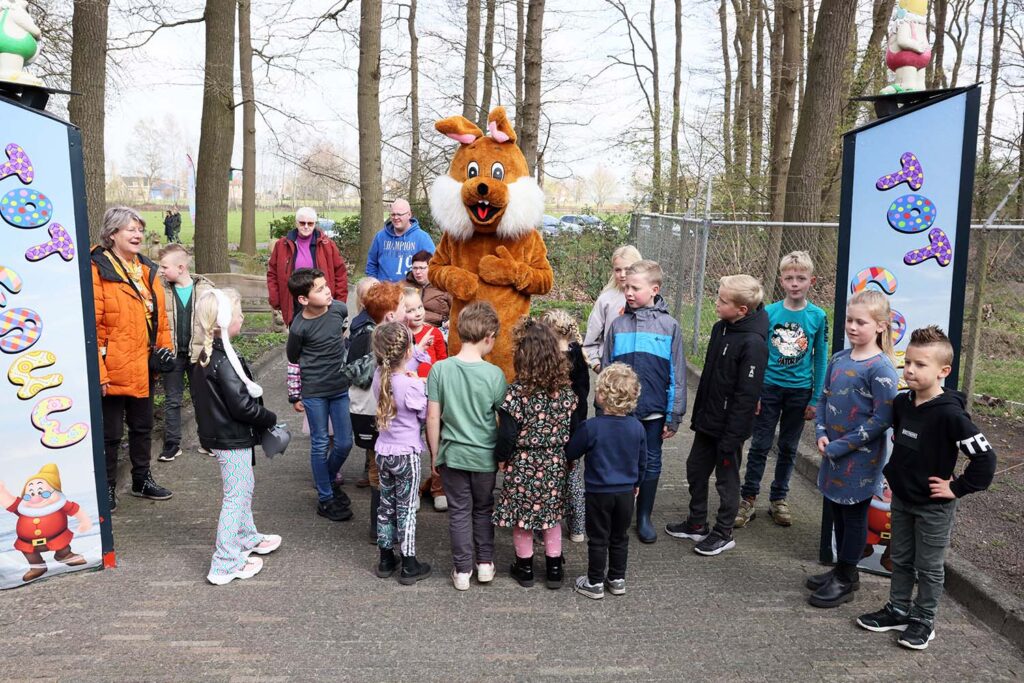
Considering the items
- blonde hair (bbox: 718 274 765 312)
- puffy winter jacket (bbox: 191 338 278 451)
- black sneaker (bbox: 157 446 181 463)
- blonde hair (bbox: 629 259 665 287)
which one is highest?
blonde hair (bbox: 629 259 665 287)

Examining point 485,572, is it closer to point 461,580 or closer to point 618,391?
point 461,580

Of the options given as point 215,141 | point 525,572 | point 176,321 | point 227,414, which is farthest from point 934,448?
point 215,141

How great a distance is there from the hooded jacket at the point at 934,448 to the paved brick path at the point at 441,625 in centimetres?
80

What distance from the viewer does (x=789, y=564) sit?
4578 millimetres

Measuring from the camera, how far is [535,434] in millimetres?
4070

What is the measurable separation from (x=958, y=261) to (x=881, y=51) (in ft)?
47.3

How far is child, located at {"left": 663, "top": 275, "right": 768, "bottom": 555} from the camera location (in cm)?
445

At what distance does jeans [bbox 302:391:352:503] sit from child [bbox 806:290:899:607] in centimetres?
296

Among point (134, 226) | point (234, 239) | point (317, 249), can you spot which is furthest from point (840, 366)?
point (234, 239)

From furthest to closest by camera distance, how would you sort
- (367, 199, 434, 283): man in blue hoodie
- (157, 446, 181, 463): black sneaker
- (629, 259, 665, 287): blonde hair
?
(367, 199, 434, 283): man in blue hoodie → (157, 446, 181, 463): black sneaker → (629, 259, 665, 287): blonde hair

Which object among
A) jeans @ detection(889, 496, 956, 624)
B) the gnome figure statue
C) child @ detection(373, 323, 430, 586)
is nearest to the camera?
jeans @ detection(889, 496, 956, 624)

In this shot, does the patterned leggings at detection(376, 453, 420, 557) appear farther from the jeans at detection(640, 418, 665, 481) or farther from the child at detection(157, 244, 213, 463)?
the child at detection(157, 244, 213, 463)

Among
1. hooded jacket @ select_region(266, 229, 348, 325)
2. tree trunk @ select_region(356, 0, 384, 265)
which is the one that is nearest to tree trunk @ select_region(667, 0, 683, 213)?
tree trunk @ select_region(356, 0, 384, 265)

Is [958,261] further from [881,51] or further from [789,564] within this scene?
[881,51]
